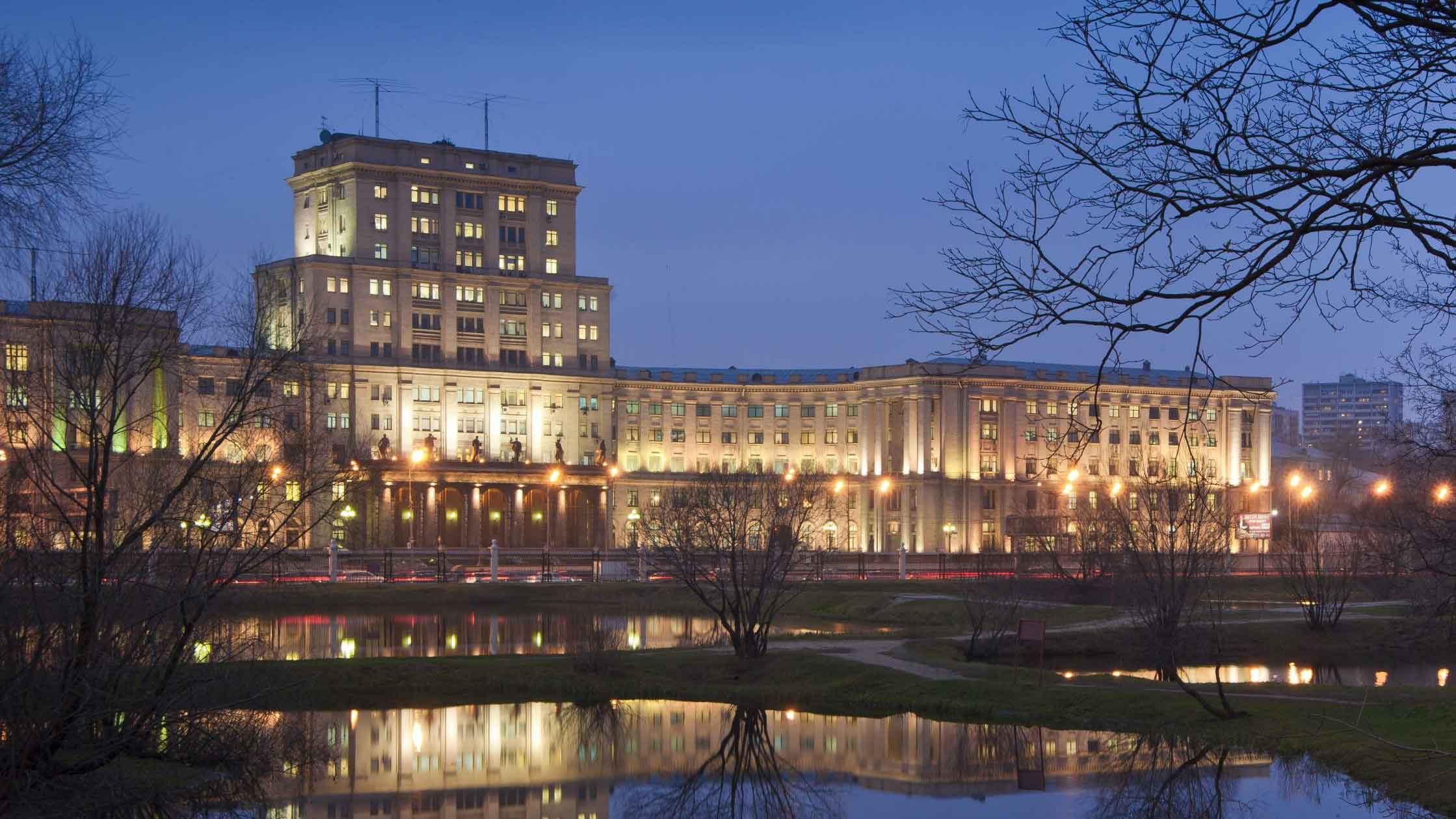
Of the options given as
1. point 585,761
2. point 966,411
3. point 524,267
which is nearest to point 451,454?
point 524,267

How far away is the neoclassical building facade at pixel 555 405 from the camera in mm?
134875

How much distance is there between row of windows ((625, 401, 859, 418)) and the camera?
152 metres

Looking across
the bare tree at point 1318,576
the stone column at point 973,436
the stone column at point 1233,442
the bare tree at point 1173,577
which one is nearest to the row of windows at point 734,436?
the stone column at point 973,436

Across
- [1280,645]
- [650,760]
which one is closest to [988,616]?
[1280,645]

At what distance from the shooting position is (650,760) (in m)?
33.8

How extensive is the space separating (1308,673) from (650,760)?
26.8 m

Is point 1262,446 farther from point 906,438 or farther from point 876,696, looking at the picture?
point 876,696

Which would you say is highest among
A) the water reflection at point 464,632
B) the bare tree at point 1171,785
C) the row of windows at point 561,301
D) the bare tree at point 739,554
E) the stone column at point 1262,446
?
the row of windows at point 561,301

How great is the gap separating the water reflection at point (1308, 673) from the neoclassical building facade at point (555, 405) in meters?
76.0

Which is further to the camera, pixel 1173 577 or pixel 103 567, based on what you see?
pixel 1173 577

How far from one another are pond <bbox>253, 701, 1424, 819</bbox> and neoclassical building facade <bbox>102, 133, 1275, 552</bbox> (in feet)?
297

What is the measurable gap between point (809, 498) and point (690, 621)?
1135 centimetres

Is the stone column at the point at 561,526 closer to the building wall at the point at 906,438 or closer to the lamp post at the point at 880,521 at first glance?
the building wall at the point at 906,438

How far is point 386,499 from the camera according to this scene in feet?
427
